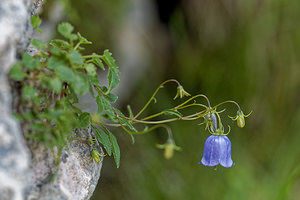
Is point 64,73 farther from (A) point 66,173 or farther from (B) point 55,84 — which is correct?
(A) point 66,173

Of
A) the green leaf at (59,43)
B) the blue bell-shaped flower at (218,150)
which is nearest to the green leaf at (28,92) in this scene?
the green leaf at (59,43)

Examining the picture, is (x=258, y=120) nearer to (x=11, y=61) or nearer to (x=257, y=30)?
(x=257, y=30)

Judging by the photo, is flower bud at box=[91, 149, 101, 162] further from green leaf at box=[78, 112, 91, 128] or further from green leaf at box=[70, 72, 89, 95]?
green leaf at box=[70, 72, 89, 95]

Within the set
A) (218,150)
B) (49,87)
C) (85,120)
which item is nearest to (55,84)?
(49,87)

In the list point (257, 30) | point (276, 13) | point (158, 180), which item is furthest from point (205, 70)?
point (158, 180)

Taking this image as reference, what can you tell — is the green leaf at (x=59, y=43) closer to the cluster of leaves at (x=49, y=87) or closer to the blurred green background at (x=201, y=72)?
the cluster of leaves at (x=49, y=87)

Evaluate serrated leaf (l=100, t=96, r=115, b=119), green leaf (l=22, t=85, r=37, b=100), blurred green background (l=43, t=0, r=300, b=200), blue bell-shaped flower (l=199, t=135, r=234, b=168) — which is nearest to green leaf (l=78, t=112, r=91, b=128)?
serrated leaf (l=100, t=96, r=115, b=119)

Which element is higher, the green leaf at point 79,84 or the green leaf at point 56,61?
the green leaf at point 56,61
